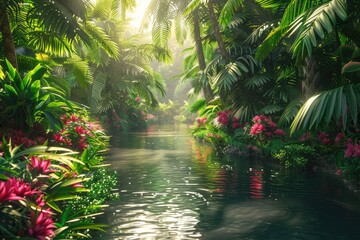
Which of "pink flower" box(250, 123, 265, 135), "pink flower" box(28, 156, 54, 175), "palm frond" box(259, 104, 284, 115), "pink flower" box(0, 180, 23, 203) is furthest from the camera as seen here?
"palm frond" box(259, 104, 284, 115)

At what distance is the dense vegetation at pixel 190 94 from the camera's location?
454cm

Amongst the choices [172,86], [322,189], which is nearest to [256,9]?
[322,189]

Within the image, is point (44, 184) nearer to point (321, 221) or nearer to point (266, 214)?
point (266, 214)

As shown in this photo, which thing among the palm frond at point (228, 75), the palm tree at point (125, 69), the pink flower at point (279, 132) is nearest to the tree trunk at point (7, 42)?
the palm frond at point (228, 75)

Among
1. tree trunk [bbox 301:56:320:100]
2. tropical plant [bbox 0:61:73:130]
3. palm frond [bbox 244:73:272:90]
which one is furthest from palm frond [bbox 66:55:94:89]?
tree trunk [bbox 301:56:320:100]

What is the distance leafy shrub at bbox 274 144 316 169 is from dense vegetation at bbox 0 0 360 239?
37 mm

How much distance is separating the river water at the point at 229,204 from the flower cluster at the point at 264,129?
1.34 meters

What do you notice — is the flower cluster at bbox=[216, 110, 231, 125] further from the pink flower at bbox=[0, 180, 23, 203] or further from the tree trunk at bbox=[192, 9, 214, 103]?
the pink flower at bbox=[0, 180, 23, 203]

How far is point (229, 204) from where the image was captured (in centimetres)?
764

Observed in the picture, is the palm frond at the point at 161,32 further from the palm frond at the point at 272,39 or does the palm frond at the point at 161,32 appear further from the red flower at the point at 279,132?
the palm frond at the point at 272,39

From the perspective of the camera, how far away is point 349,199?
26.0 ft

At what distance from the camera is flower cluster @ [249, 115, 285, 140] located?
13438 millimetres

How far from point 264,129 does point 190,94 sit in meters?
10.7

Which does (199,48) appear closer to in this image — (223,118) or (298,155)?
(223,118)
